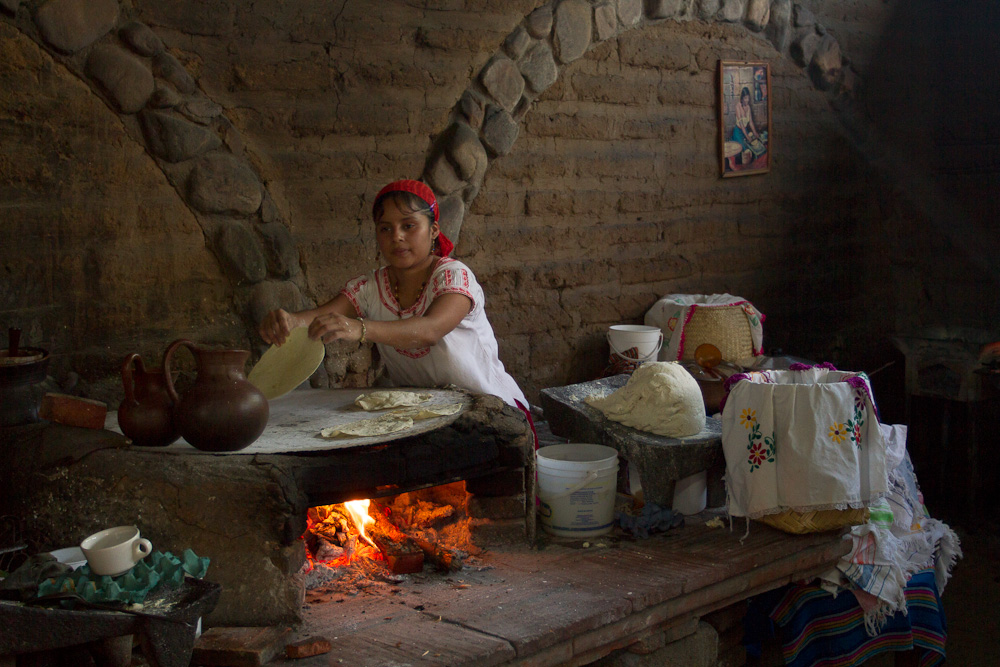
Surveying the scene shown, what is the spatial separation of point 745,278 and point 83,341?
3.89 meters

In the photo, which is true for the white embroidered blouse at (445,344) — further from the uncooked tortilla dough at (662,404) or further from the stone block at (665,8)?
the stone block at (665,8)

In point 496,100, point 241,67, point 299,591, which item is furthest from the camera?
point 496,100

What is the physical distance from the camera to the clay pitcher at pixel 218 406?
235 cm

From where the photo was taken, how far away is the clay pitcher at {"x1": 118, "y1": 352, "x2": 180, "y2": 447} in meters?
2.42

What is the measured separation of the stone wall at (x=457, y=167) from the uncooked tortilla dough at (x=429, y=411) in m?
1.15

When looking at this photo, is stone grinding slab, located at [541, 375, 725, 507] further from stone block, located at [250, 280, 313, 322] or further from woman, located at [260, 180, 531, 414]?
stone block, located at [250, 280, 313, 322]

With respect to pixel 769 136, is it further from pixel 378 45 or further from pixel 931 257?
pixel 378 45

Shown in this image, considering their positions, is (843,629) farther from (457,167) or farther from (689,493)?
(457,167)

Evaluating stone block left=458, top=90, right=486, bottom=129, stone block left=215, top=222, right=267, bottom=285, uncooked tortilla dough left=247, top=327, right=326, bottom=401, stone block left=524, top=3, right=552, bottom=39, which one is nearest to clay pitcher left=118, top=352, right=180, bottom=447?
uncooked tortilla dough left=247, top=327, right=326, bottom=401

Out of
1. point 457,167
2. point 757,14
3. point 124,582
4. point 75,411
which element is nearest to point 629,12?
point 757,14

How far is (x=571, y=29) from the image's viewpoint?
14.8 feet

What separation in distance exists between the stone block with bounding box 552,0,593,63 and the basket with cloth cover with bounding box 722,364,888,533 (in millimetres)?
2203

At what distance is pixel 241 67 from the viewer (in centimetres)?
359

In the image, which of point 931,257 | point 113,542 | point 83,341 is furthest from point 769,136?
point 113,542
